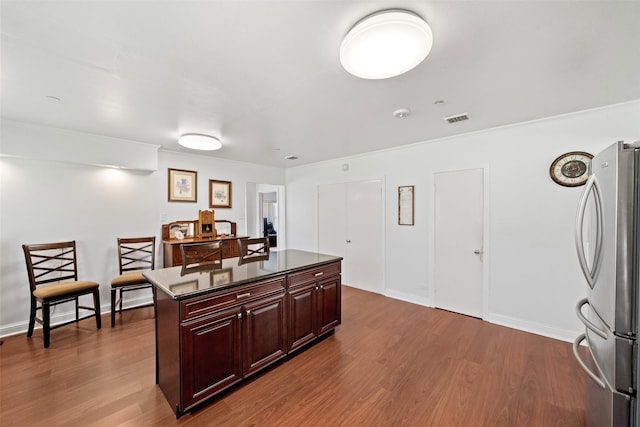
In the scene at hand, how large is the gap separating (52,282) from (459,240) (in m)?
5.42

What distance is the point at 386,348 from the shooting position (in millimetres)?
2639

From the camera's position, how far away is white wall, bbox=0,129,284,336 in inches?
116

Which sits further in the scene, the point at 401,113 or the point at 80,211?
the point at 80,211

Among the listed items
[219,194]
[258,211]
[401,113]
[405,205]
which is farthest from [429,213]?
[258,211]

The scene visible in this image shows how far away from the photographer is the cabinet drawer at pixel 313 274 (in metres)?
2.41

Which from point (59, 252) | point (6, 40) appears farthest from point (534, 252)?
point (59, 252)

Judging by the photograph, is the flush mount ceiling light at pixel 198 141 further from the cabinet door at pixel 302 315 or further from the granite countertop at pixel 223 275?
the cabinet door at pixel 302 315

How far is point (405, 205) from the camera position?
13.3ft

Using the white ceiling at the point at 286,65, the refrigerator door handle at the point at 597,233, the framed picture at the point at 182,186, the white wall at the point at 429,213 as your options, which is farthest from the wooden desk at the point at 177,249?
the refrigerator door handle at the point at 597,233

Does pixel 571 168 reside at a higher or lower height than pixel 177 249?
higher

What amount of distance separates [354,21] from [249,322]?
7.22 ft

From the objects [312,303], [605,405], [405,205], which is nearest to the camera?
[605,405]

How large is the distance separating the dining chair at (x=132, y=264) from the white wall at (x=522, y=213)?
12.9ft

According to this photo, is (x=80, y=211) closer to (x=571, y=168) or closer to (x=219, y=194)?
(x=219, y=194)
